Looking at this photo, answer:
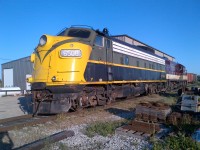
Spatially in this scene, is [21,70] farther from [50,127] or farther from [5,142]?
[5,142]

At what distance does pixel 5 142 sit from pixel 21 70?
2821 centimetres

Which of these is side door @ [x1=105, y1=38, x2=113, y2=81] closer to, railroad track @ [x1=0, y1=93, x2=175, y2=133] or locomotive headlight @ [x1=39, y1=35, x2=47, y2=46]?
railroad track @ [x1=0, y1=93, x2=175, y2=133]

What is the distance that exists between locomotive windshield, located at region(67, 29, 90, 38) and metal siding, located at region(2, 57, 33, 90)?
22.0 meters

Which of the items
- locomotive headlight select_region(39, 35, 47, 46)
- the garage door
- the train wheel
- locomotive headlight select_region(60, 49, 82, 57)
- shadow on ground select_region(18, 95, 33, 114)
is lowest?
shadow on ground select_region(18, 95, 33, 114)

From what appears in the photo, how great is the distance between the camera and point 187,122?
7.12 meters

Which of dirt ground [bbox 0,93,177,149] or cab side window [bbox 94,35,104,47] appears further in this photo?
cab side window [bbox 94,35,104,47]

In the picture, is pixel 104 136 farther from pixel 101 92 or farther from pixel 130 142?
pixel 101 92

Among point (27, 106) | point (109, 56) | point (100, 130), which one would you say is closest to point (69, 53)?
point (109, 56)

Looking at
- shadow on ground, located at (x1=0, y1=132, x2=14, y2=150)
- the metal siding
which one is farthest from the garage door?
shadow on ground, located at (x1=0, y1=132, x2=14, y2=150)

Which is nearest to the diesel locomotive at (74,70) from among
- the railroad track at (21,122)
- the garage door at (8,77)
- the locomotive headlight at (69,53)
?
the locomotive headlight at (69,53)

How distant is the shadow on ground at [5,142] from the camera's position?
545 cm

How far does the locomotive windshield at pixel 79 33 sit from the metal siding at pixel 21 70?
22029 mm

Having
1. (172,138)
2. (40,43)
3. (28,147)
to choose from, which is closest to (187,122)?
(172,138)

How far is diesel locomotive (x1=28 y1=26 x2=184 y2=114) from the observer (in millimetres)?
8789
